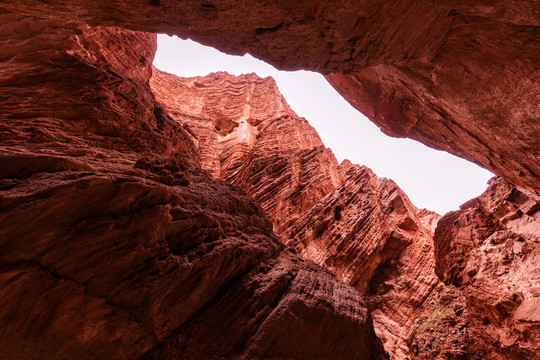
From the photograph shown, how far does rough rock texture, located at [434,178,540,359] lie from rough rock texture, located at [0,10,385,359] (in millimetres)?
5942

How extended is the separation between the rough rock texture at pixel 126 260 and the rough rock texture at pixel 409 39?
275 cm

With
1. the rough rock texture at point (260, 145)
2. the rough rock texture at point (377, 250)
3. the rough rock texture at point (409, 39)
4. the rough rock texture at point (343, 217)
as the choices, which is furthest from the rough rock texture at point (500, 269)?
the rough rock texture at point (260, 145)

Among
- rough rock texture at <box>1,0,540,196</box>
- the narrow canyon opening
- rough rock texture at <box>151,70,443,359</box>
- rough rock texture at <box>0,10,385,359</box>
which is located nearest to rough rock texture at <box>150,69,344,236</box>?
rough rock texture at <box>151,70,443,359</box>

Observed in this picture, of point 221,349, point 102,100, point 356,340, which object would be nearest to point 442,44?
point 356,340

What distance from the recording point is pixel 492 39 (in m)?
5.36

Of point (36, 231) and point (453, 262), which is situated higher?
point (453, 262)

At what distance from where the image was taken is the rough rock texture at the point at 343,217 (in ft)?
49.6

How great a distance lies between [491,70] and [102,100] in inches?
385

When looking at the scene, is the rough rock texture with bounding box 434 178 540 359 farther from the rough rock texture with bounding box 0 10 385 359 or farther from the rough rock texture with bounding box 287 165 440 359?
the rough rock texture with bounding box 0 10 385 359

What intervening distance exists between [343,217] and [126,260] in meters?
15.0

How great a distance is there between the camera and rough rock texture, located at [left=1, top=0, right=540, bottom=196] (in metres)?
5.01

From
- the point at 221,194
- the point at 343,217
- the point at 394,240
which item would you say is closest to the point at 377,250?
the point at 394,240

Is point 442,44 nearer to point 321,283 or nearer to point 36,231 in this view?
point 321,283

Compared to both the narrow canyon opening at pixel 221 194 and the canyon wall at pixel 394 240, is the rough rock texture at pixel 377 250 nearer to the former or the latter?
the canyon wall at pixel 394 240
